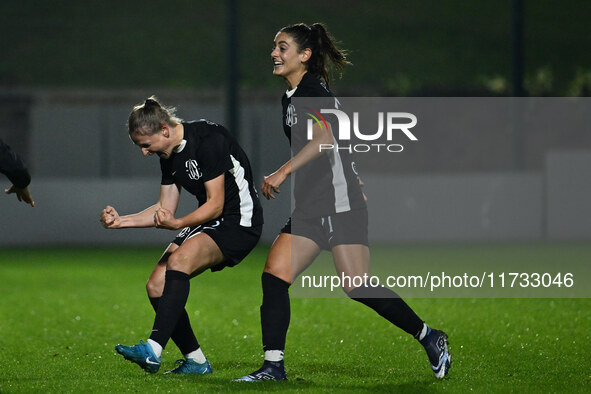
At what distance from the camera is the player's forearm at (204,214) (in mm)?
6195

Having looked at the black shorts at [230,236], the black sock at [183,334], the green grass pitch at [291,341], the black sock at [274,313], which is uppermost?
the black shorts at [230,236]

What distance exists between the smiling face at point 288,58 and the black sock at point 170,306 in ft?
4.28

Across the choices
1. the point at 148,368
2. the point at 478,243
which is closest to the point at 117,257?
the point at 478,243

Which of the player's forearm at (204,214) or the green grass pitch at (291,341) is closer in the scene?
the player's forearm at (204,214)

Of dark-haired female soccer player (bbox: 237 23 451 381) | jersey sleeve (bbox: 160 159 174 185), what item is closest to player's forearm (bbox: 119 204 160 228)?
jersey sleeve (bbox: 160 159 174 185)

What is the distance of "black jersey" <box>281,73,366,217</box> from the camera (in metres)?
6.32

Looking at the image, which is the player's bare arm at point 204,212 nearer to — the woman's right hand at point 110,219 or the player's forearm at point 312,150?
the woman's right hand at point 110,219

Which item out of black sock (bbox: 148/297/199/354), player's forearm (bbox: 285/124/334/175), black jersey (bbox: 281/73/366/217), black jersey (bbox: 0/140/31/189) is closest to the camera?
black jersey (bbox: 0/140/31/189)

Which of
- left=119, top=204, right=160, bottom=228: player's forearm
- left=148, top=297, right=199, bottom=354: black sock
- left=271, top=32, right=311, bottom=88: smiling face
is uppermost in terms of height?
left=271, top=32, right=311, bottom=88: smiling face

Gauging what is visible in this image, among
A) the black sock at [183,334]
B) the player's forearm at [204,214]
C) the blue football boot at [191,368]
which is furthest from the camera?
the blue football boot at [191,368]

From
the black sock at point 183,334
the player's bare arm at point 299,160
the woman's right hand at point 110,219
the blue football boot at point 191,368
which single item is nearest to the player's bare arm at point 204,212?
the woman's right hand at point 110,219

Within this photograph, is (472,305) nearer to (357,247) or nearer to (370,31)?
(357,247)

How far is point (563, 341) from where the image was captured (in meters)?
8.12

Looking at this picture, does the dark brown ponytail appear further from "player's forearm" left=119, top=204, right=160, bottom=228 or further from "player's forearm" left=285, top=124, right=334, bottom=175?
"player's forearm" left=119, top=204, right=160, bottom=228
